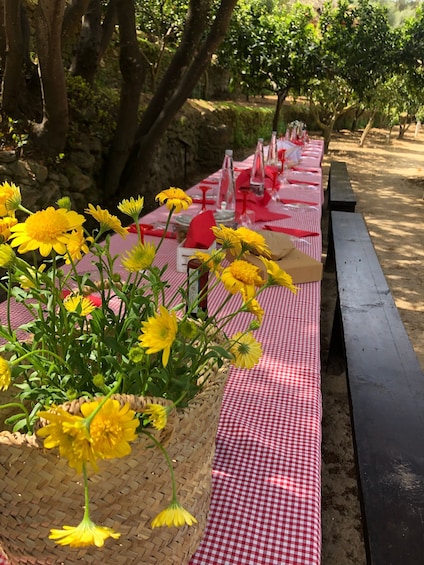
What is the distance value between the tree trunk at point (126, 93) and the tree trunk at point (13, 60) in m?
0.89

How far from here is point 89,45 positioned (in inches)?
188

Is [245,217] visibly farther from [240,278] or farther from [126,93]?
[126,93]

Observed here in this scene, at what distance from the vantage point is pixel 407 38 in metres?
9.39

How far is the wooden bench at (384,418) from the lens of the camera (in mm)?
911

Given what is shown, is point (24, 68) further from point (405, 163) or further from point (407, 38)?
point (405, 163)

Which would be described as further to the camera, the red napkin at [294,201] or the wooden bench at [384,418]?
the red napkin at [294,201]

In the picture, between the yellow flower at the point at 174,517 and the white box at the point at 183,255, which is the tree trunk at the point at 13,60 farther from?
the yellow flower at the point at 174,517

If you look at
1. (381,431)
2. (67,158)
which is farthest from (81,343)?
(67,158)

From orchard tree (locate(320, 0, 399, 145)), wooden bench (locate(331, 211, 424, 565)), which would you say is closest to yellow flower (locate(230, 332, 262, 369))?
wooden bench (locate(331, 211, 424, 565))

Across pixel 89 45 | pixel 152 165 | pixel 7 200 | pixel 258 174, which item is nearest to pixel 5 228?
pixel 7 200

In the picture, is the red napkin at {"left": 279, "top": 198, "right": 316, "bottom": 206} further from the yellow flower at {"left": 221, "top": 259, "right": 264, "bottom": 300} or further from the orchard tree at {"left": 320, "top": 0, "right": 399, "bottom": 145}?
the orchard tree at {"left": 320, "top": 0, "right": 399, "bottom": 145}

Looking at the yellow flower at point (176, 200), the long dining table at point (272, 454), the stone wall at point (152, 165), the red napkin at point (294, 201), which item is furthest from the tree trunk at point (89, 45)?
the yellow flower at point (176, 200)

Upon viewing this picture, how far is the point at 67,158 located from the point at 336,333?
3.18 m

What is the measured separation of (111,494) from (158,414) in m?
0.11
